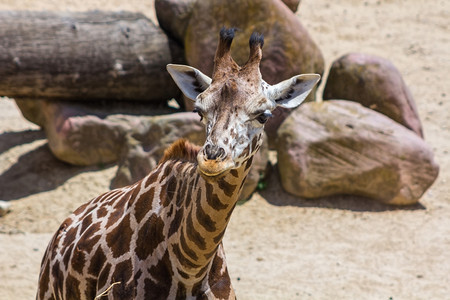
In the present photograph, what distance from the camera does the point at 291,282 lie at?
640 centimetres

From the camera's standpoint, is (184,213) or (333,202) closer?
(184,213)

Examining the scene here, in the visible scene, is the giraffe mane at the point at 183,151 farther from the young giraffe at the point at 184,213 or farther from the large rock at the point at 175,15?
the large rock at the point at 175,15

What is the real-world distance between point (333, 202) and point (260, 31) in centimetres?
228

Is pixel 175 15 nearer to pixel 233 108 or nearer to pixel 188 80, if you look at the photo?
pixel 188 80

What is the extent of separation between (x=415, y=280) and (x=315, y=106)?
8.65ft

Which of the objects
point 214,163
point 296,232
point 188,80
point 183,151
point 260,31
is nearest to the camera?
point 214,163

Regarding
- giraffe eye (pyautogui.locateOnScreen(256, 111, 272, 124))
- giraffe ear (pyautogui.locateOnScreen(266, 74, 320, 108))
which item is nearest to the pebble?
giraffe ear (pyautogui.locateOnScreen(266, 74, 320, 108))

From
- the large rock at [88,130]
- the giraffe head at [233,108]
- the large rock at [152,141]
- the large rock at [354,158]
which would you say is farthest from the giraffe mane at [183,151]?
the large rock at [88,130]

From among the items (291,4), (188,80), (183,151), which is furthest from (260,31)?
(188,80)

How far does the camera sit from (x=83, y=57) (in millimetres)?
8711

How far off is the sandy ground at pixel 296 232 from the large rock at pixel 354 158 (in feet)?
0.65

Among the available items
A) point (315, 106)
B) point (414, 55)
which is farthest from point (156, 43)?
point (414, 55)

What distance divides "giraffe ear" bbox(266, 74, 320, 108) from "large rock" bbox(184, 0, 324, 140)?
4.94 meters

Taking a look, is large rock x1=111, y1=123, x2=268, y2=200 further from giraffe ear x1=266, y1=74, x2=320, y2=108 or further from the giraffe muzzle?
the giraffe muzzle
